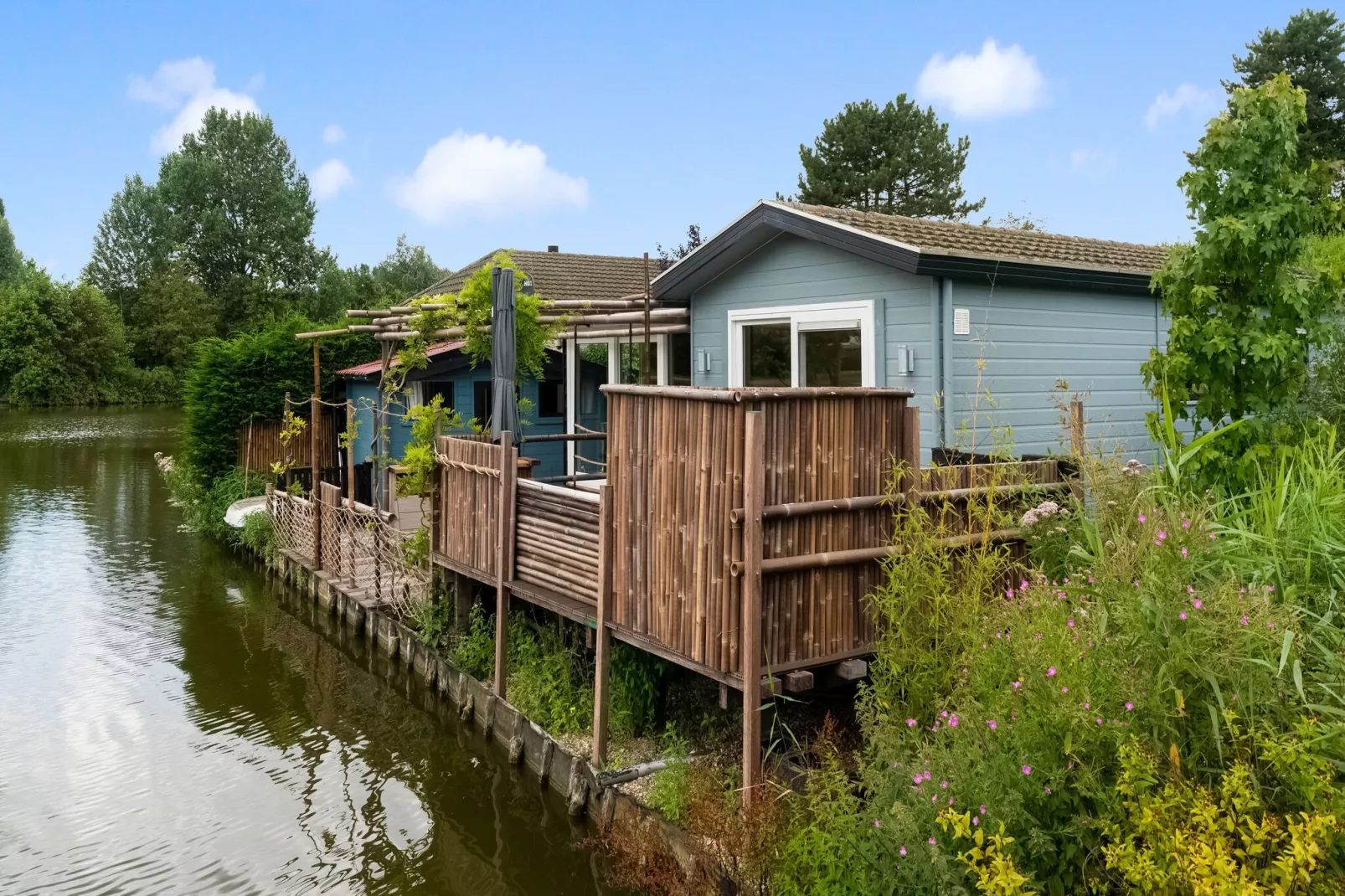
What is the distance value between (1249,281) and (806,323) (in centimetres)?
389

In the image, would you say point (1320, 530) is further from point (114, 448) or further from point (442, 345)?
point (114, 448)

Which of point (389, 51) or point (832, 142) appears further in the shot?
point (389, 51)

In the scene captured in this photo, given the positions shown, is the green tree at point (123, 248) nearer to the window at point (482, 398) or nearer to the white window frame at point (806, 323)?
the window at point (482, 398)

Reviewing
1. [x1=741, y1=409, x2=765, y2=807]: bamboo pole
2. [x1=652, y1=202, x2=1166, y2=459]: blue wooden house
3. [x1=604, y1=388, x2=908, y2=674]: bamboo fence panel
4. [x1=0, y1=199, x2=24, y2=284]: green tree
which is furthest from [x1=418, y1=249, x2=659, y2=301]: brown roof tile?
[x1=0, y1=199, x2=24, y2=284]: green tree

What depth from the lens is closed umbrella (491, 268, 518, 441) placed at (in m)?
9.61

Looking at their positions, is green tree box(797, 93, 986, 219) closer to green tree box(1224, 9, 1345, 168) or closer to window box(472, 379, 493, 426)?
green tree box(1224, 9, 1345, 168)

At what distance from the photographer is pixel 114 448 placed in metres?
34.0

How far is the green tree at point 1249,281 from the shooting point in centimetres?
650

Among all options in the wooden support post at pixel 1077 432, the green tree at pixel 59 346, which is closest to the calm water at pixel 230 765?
the wooden support post at pixel 1077 432

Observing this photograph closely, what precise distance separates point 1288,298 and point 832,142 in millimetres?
30775

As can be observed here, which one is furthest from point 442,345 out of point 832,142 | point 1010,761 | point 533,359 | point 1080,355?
point 832,142

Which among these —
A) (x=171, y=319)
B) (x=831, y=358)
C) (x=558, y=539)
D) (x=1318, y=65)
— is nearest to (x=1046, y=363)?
(x=831, y=358)

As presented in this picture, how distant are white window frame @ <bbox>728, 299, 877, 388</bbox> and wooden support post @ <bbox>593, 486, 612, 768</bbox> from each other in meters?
3.19

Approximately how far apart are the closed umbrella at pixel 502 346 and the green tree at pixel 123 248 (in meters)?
56.3
